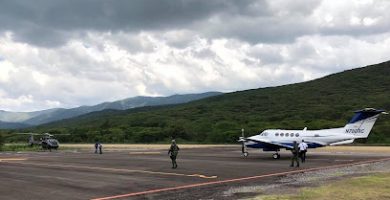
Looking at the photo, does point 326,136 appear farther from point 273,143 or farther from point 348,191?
point 348,191

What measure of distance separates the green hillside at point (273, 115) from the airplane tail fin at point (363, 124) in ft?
111

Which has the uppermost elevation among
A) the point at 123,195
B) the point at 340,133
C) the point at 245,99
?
the point at 245,99

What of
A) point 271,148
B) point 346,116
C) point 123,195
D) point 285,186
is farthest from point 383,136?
point 123,195

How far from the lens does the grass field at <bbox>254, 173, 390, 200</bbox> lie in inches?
655

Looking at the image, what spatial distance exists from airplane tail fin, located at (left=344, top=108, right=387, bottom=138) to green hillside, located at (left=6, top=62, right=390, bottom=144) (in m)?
33.9

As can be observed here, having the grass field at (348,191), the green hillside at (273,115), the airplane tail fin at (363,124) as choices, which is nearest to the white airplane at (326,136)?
the airplane tail fin at (363,124)

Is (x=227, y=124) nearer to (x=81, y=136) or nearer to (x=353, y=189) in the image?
(x=81, y=136)

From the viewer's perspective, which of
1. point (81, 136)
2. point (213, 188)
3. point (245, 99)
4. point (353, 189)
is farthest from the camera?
point (245, 99)

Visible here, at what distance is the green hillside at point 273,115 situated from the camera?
9800cm

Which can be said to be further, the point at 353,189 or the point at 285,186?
the point at 285,186

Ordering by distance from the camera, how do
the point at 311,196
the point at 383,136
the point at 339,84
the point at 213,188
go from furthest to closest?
the point at 339,84, the point at 383,136, the point at 213,188, the point at 311,196

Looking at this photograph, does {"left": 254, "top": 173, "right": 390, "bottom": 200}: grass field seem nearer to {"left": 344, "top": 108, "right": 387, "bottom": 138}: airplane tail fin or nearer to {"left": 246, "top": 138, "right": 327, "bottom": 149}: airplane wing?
{"left": 246, "top": 138, "right": 327, "bottom": 149}: airplane wing

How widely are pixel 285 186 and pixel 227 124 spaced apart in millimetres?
86980

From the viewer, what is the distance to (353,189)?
18.5 m
